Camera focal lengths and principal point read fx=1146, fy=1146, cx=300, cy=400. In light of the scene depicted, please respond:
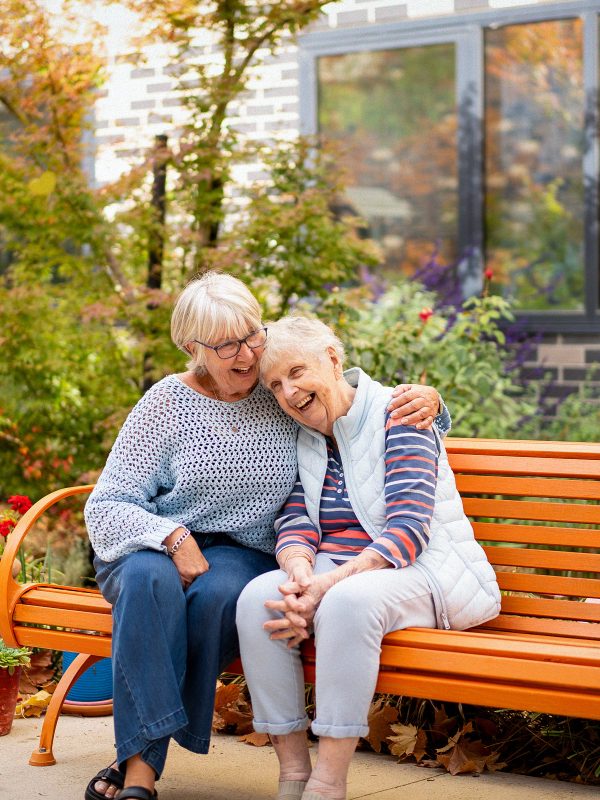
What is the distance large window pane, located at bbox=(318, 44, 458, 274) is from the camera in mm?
6906

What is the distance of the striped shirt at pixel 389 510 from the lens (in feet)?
9.67

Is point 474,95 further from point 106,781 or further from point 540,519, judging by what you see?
point 106,781

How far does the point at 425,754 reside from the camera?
11.5 ft

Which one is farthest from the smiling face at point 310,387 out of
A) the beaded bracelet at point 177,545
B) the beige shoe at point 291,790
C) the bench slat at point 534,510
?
the beige shoe at point 291,790

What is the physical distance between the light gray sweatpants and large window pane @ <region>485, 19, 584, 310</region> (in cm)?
400

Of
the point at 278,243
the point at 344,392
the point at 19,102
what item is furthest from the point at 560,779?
the point at 19,102

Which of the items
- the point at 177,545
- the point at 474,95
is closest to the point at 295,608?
the point at 177,545

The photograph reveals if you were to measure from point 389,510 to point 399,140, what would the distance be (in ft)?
14.7

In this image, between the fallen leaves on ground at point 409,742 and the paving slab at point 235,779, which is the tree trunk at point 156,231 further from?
the fallen leaves on ground at point 409,742

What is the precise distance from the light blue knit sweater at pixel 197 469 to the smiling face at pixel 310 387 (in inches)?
5.7

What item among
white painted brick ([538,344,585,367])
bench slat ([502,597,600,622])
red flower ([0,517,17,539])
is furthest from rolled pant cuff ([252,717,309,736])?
white painted brick ([538,344,585,367])

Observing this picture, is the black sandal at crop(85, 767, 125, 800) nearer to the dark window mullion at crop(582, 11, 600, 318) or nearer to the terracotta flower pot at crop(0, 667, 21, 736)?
the terracotta flower pot at crop(0, 667, 21, 736)

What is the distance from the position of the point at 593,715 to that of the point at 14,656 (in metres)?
1.95

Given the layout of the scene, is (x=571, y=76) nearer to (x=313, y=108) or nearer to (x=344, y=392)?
(x=313, y=108)
